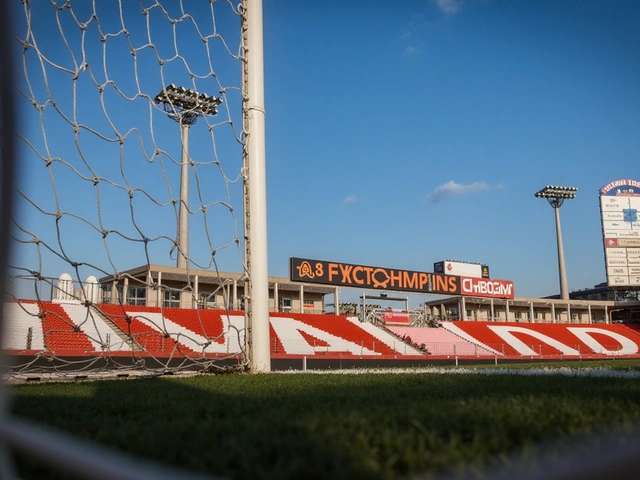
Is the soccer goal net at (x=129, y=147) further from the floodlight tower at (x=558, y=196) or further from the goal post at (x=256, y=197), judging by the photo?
the floodlight tower at (x=558, y=196)

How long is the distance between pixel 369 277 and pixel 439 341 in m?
5.11

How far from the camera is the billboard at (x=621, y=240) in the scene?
1452 inches

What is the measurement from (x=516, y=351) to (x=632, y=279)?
14.9 metres

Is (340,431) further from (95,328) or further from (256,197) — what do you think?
(95,328)

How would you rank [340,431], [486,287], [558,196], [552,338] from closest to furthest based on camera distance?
1. [340,431]
2. [552,338]
3. [486,287]
4. [558,196]

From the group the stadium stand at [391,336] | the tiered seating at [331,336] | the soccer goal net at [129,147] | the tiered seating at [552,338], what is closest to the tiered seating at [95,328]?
the soccer goal net at [129,147]

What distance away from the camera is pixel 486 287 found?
1433 inches

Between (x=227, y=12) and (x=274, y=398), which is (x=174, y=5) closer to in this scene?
(x=227, y=12)

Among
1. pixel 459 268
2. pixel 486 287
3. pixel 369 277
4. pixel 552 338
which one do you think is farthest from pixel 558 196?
pixel 369 277

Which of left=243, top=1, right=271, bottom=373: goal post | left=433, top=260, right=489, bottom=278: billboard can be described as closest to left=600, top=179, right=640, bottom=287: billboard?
left=433, top=260, right=489, bottom=278: billboard

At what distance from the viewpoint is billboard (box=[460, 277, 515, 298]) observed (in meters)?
35.4

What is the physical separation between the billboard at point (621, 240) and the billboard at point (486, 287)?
6.54 meters

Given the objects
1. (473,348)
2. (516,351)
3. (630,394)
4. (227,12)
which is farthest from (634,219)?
(630,394)

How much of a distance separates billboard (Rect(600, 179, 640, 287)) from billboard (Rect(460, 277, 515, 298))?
258 inches
